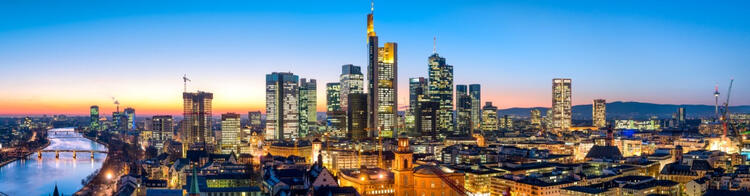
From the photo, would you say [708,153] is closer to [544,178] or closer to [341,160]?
[544,178]

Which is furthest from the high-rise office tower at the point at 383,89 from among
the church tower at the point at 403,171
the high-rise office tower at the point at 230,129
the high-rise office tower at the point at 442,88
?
the church tower at the point at 403,171

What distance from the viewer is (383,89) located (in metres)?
154

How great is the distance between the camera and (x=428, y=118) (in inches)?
6324

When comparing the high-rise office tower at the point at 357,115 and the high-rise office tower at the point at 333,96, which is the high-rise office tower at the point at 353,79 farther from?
the high-rise office tower at the point at 357,115

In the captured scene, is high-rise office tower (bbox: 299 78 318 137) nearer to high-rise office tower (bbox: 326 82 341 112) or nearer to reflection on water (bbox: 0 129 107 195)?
high-rise office tower (bbox: 326 82 341 112)

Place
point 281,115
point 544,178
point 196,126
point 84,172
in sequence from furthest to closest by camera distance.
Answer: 1. point 281,115
2. point 196,126
3. point 84,172
4. point 544,178

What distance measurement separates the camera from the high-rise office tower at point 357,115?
142875 mm

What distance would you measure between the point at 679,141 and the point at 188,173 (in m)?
91.0

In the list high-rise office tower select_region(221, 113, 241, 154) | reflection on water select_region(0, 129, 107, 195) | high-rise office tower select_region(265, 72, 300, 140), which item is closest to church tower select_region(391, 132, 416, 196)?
reflection on water select_region(0, 129, 107, 195)

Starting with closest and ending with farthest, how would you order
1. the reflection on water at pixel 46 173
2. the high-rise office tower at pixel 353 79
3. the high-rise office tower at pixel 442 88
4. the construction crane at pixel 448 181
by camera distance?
the construction crane at pixel 448 181
the reflection on water at pixel 46 173
the high-rise office tower at pixel 442 88
the high-rise office tower at pixel 353 79

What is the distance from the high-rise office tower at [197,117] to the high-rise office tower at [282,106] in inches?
679

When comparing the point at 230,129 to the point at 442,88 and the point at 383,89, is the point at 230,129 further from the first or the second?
the point at 442,88

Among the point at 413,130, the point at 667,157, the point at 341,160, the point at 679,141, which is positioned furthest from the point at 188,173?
the point at 413,130

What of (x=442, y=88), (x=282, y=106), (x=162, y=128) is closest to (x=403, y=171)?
(x=442, y=88)
